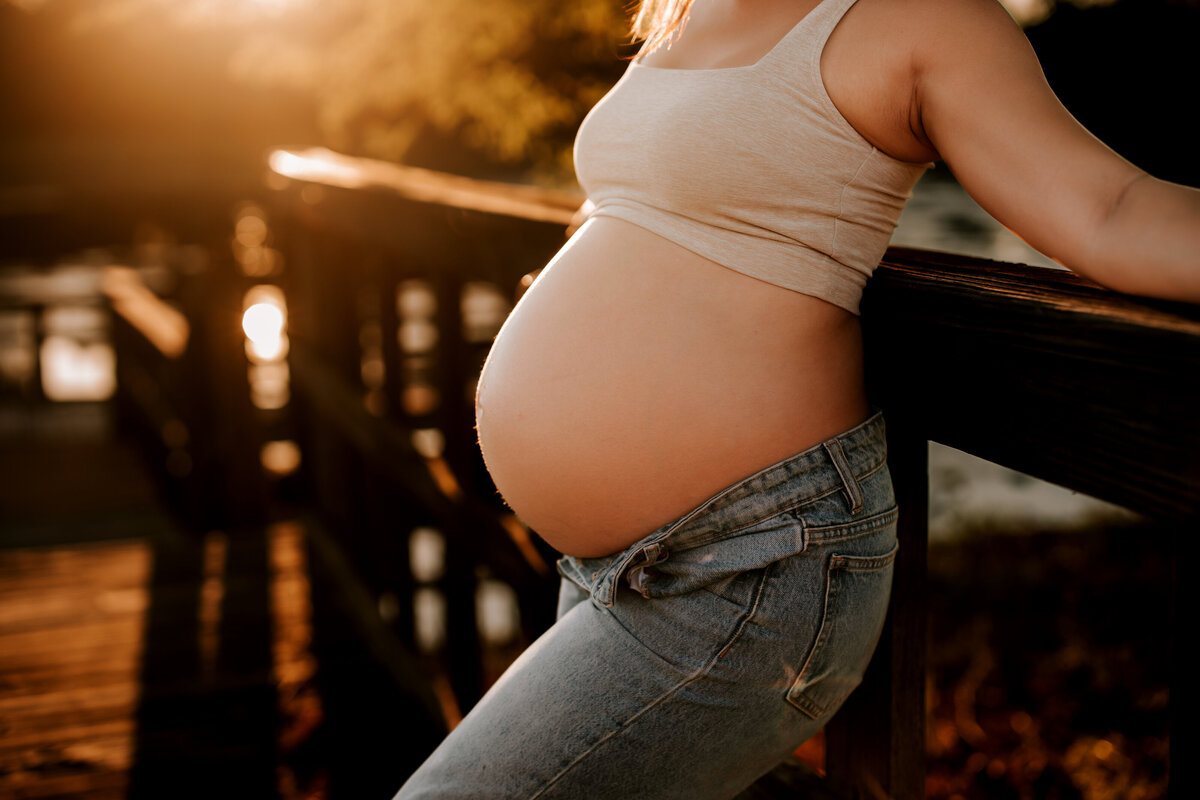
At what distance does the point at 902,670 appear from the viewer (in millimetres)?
1182

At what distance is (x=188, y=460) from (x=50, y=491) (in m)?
1.07

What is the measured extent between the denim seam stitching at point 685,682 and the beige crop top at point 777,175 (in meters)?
0.32

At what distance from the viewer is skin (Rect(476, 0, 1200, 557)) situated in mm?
862

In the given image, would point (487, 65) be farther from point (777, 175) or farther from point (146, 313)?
point (777, 175)

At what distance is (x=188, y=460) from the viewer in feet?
17.5

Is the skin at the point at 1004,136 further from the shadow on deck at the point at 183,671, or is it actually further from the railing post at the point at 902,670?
the shadow on deck at the point at 183,671

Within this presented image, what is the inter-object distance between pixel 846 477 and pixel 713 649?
22 cm

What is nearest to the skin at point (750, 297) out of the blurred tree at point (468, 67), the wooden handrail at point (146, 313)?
the wooden handrail at point (146, 313)

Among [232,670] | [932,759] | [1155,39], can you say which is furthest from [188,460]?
[1155,39]

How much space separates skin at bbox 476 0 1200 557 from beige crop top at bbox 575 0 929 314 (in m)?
0.02

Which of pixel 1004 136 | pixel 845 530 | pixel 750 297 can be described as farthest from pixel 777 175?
pixel 845 530

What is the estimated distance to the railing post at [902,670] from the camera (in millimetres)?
1159

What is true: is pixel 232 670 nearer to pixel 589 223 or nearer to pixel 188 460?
pixel 188 460

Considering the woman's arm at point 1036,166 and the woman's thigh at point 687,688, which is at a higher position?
the woman's arm at point 1036,166
